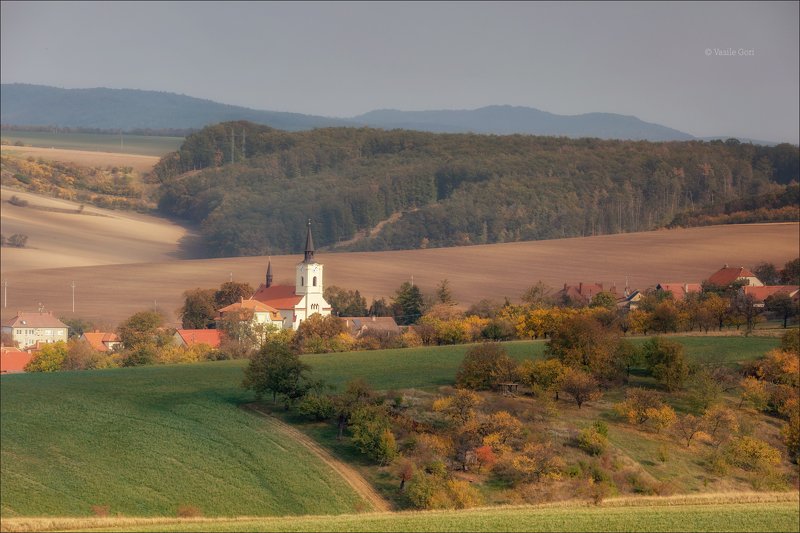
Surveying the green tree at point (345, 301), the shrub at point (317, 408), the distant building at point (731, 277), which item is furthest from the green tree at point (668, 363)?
the green tree at point (345, 301)

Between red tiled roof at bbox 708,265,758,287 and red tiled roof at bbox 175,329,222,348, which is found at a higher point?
red tiled roof at bbox 708,265,758,287

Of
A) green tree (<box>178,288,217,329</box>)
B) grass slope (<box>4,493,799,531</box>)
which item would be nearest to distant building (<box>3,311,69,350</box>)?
green tree (<box>178,288,217,329</box>)

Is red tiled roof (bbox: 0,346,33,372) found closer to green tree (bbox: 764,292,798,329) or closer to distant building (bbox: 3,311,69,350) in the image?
distant building (bbox: 3,311,69,350)

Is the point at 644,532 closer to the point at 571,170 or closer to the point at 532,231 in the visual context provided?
the point at 532,231

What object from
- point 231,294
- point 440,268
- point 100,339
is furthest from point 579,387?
point 440,268

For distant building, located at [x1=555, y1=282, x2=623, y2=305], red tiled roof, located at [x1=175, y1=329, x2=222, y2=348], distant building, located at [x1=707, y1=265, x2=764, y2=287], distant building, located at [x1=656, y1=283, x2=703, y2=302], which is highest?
distant building, located at [x1=707, y1=265, x2=764, y2=287]
